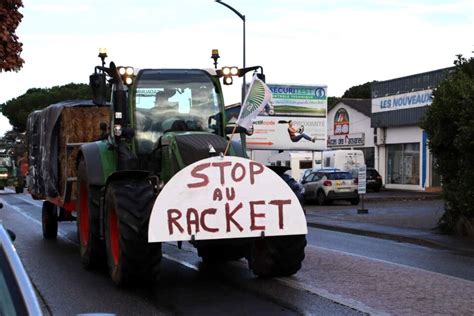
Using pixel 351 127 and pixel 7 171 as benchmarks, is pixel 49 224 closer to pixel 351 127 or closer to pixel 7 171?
pixel 7 171

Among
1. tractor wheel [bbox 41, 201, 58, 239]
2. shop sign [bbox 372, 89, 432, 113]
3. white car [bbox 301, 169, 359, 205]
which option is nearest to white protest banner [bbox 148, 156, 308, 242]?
tractor wheel [bbox 41, 201, 58, 239]

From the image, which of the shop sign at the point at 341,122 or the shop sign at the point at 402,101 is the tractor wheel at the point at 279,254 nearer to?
the shop sign at the point at 402,101

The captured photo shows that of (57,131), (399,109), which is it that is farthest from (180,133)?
(399,109)

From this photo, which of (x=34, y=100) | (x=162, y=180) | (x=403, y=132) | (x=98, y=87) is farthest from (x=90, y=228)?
(x=34, y=100)

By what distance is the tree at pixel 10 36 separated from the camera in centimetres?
1120

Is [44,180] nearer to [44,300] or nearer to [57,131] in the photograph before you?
[57,131]

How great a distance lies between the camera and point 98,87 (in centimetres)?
983

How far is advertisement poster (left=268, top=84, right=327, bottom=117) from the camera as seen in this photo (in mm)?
38688

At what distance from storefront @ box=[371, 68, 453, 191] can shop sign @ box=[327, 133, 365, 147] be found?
294 cm

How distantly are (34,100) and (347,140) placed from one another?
3377cm

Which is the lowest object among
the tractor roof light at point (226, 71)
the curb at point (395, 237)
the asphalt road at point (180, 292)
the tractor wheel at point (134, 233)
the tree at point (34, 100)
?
the curb at point (395, 237)

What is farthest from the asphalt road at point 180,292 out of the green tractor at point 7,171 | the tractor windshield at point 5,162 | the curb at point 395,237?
the tractor windshield at point 5,162

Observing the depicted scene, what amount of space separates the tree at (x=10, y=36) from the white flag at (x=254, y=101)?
4.45 metres

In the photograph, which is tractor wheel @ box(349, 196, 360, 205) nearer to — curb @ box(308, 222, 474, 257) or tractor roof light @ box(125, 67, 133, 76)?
curb @ box(308, 222, 474, 257)
